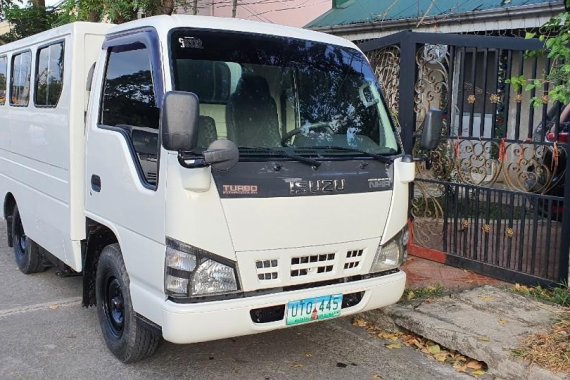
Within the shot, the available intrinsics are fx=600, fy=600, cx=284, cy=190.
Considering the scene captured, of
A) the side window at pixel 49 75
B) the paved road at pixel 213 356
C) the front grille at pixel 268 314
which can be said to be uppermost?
the side window at pixel 49 75

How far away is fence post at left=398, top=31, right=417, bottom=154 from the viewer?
618 centimetres

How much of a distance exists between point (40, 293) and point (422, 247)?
3980 millimetres

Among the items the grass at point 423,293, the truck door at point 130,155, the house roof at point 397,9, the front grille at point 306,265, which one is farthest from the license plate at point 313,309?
the house roof at point 397,9

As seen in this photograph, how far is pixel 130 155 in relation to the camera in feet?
12.6

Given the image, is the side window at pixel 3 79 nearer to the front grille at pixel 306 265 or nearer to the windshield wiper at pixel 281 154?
the windshield wiper at pixel 281 154

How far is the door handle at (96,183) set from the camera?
4262 millimetres

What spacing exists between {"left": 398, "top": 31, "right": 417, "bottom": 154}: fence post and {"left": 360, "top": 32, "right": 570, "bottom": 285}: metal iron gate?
0.01 metres

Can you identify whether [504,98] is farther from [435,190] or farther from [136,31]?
[136,31]

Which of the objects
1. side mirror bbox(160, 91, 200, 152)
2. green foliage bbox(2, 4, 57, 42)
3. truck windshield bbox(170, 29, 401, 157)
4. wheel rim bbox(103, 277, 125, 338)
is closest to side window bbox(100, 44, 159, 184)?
truck windshield bbox(170, 29, 401, 157)

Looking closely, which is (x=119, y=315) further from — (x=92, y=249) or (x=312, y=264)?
(x=312, y=264)

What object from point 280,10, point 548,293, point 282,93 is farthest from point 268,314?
point 280,10

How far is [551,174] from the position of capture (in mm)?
5379

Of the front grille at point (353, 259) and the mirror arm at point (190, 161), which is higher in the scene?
the mirror arm at point (190, 161)

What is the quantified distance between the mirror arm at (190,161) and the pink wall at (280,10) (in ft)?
35.1
